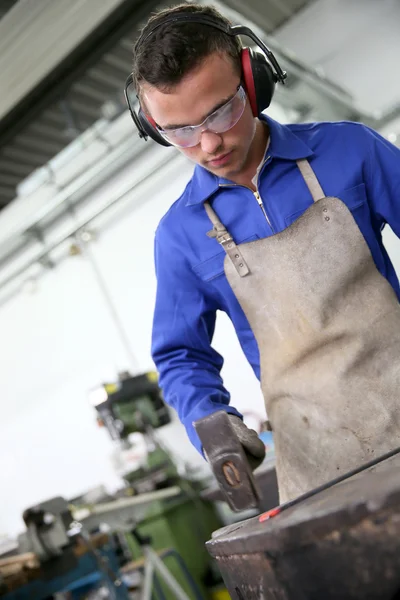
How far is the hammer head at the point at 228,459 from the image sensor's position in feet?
A: 3.13

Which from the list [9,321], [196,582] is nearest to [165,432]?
[196,582]

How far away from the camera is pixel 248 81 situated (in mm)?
1166

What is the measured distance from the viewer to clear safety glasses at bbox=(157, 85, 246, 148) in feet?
3.67

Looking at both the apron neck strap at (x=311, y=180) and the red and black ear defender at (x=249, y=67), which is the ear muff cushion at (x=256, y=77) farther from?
the apron neck strap at (x=311, y=180)

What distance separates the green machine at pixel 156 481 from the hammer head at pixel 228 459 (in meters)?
2.37

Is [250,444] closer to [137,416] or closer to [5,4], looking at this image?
[137,416]

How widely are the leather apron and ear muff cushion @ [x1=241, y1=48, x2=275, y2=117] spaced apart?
0.16 metres

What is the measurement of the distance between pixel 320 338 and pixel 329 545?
0.54 m

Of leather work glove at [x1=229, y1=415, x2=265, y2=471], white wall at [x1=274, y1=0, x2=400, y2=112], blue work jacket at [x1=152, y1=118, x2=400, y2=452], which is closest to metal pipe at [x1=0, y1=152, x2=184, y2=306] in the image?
white wall at [x1=274, y1=0, x2=400, y2=112]

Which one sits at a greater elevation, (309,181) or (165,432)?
(309,181)

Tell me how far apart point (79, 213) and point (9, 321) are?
1.16 meters

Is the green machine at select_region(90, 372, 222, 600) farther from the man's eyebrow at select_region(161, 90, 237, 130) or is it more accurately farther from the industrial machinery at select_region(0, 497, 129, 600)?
the man's eyebrow at select_region(161, 90, 237, 130)

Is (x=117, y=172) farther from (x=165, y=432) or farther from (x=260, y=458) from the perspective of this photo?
(x=260, y=458)

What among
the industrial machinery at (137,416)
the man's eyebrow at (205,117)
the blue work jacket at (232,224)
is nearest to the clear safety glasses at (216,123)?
the man's eyebrow at (205,117)
